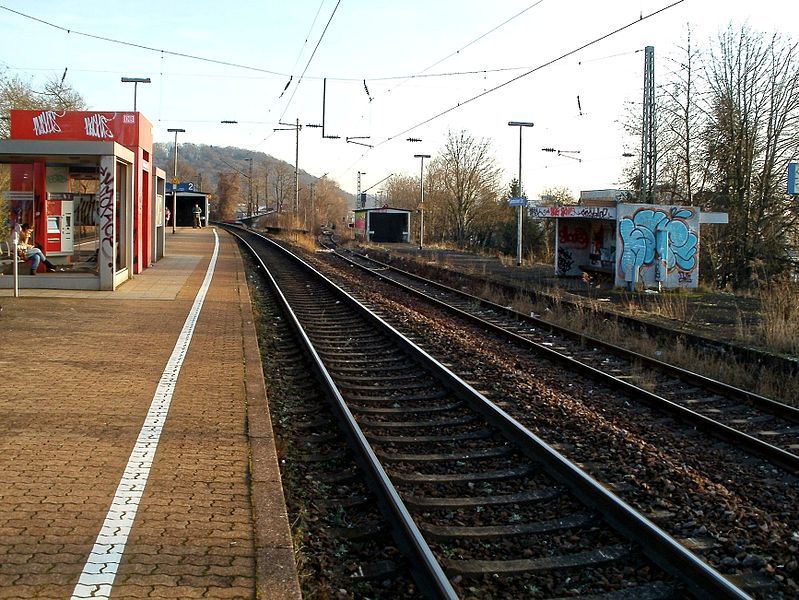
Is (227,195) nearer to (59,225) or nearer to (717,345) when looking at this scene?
(59,225)

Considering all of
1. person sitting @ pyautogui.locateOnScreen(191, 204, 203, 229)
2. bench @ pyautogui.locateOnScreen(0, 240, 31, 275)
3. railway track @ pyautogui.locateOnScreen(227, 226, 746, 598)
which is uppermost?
person sitting @ pyautogui.locateOnScreen(191, 204, 203, 229)

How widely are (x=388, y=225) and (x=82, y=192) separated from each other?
38.7 m

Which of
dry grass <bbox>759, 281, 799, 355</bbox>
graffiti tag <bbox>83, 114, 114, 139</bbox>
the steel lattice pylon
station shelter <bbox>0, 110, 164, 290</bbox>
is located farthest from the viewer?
the steel lattice pylon

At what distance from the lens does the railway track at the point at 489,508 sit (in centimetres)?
453

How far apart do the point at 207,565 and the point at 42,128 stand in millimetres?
20799

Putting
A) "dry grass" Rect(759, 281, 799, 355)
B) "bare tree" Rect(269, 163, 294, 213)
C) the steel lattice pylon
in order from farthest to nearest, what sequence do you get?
"bare tree" Rect(269, 163, 294, 213)
the steel lattice pylon
"dry grass" Rect(759, 281, 799, 355)

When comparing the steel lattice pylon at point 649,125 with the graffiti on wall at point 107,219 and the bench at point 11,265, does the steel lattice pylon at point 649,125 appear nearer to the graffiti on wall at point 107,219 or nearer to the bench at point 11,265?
the graffiti on wall at point 107,219

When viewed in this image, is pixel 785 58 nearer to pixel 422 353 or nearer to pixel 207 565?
pixel 422 353

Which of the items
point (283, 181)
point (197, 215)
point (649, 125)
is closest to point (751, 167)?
point (649, 125)

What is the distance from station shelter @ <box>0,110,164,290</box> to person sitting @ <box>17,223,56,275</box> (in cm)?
43

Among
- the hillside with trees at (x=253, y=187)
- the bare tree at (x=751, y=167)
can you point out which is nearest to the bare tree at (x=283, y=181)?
the hillside with trees at (x=253, y=187)

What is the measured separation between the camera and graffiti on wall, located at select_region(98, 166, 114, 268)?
17422 millimetres

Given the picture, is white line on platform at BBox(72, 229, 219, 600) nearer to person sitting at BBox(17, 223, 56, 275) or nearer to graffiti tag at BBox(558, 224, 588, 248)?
person sitting at BBox(17, 223, 56, 275)

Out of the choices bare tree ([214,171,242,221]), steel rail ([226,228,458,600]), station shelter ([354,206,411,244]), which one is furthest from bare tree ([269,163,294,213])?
steel rail ([226,228,458,600])
